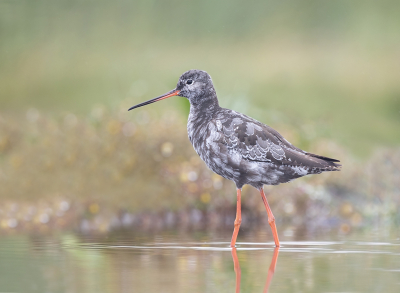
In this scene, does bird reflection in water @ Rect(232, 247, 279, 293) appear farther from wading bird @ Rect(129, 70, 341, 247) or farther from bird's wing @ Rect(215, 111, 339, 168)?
bird's wing @ Rect(215, 111, 339, 168)

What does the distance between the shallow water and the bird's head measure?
7.85 ft

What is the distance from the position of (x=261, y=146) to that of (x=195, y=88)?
1.62 meters

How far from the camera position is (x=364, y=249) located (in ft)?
29.5

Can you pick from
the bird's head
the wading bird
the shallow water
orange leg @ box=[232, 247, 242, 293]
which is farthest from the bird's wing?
orange leg @ box=[232, 247, 242, 293]

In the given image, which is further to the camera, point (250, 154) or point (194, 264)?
point (250, 154)

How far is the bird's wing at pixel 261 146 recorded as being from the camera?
367 inches

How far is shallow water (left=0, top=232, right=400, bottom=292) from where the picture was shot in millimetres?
6301

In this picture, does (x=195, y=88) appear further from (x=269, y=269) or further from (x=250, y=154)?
(x=269, y=269)

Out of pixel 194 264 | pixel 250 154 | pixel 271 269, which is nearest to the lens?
pixel 271 269

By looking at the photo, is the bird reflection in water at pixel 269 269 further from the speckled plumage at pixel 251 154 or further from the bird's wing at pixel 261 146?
the bird's wing at pixel 261 146

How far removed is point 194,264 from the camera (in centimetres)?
771

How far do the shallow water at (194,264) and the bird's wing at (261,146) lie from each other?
1316 millimetres

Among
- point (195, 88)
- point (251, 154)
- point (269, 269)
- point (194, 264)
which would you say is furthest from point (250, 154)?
point (269, 269)

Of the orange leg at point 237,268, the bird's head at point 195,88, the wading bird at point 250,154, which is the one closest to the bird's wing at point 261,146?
the wading bird at point 250,154
